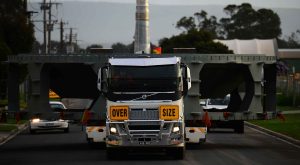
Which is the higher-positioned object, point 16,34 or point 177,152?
point 16,34

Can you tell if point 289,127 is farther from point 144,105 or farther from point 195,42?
point 195,42

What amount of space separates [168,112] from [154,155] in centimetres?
280

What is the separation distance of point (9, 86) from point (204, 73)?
21.4ft

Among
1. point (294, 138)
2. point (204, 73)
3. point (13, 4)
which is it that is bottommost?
point (294, 138)

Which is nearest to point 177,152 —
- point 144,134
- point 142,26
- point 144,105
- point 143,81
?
point 144,134

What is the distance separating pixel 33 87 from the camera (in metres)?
30.5

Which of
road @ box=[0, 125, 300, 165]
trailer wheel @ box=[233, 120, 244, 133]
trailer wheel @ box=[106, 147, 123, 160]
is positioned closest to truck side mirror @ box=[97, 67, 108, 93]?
trailer wheel @ box=[106, 147, 123, 160]

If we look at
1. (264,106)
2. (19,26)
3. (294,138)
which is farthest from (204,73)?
(19,26)

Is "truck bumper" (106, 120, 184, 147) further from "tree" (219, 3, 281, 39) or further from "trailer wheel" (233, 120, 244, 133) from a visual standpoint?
"tree" (219, 3, 281, 39)

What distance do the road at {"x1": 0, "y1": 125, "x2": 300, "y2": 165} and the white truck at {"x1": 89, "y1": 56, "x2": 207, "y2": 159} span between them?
0.53m

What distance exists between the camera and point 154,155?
90.8ft

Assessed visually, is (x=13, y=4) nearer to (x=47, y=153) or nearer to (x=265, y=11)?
(x=47, y=153)

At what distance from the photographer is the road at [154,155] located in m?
25.5

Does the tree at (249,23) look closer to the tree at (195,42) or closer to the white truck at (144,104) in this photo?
the tree at (195,42)
